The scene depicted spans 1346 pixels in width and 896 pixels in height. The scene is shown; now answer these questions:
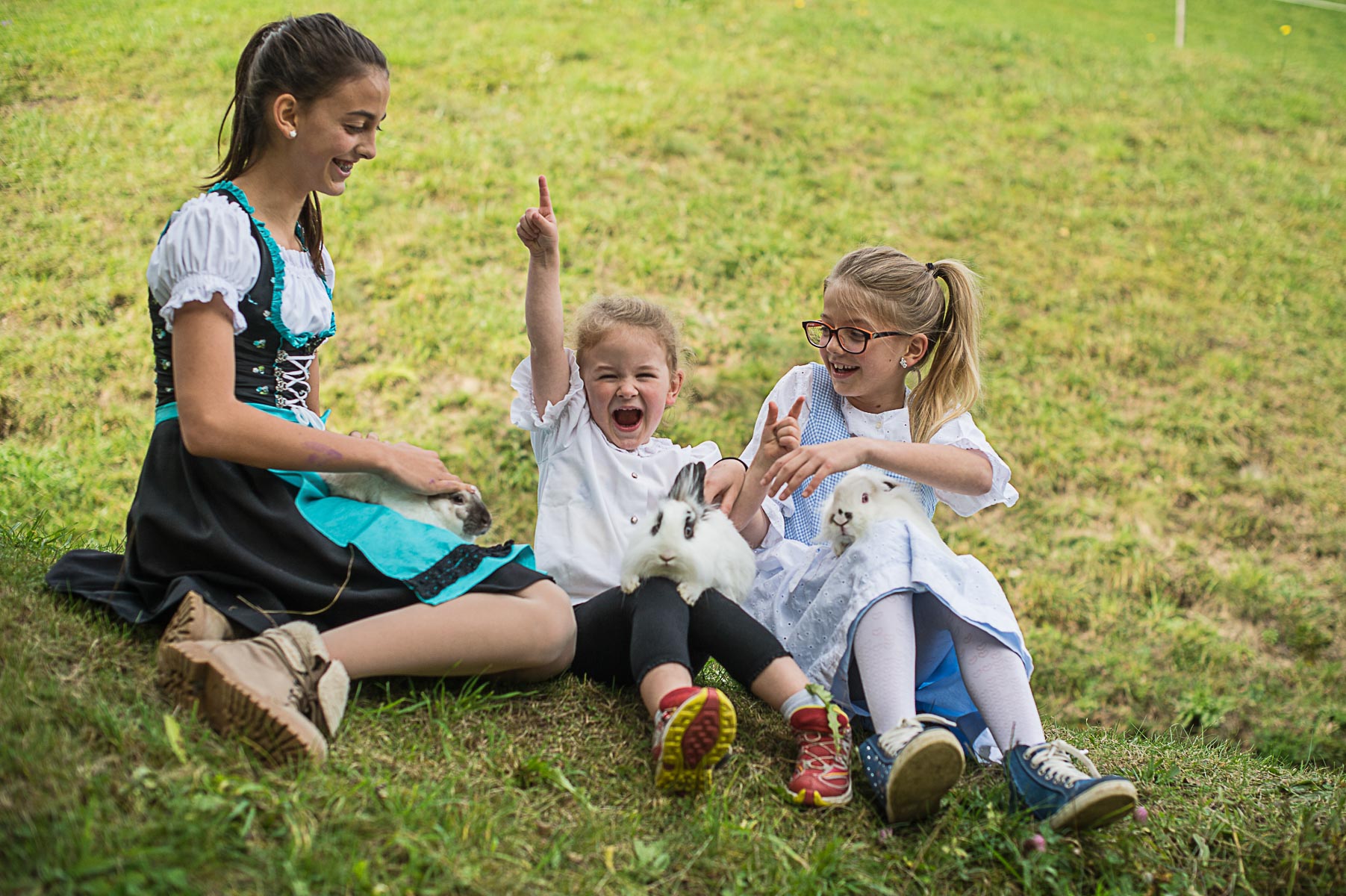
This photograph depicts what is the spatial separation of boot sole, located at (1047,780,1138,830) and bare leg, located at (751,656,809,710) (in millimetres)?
662

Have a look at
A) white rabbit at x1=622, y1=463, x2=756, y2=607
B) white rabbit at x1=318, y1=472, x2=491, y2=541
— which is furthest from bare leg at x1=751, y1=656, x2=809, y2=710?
white rabbit at x1=318, y1=472, x2=491, y2=541

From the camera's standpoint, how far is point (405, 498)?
2582 millimetres

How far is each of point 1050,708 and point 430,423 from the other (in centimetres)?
359

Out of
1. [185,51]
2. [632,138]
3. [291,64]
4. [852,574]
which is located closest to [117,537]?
[291,64]

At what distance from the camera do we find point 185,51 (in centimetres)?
862

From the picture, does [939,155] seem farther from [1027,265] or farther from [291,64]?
[291,64]

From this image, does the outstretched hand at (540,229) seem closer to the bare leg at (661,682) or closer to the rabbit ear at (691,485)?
the rabbit ear at (691,485)

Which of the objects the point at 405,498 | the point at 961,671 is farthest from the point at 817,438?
the point at 405,498

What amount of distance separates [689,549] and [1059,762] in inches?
41.1

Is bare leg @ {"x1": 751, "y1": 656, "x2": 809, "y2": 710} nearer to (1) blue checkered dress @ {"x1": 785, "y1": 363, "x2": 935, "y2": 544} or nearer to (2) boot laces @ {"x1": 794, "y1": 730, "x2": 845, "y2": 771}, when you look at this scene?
(2) boot laces @ {"x1": 794, "y1": 730, "x2": 845, "y2": 771}

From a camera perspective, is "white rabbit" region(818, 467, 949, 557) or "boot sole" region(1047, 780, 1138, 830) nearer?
"boot sole" region(1047, 780, 1138, 830)

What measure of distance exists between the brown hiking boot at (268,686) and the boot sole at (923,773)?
129 centimetres

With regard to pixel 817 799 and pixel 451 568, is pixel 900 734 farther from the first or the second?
pixel 451 568

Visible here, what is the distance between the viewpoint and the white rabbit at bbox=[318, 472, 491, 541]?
2.58 meters
